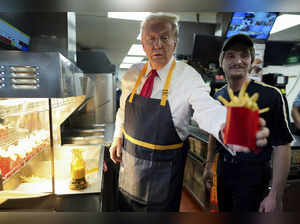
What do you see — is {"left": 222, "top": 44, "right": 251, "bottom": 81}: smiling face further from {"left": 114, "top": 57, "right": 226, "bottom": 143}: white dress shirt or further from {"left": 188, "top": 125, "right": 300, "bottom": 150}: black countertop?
{"left": 188, "top": 125, "right": 300, "bottom": 150}: black countertop

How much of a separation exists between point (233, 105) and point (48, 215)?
448mm

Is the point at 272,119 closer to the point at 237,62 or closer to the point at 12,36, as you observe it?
the point at 237,62

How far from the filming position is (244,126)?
0.37 metres

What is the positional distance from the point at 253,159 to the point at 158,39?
1.14 m

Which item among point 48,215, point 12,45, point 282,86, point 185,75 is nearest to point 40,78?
A: point 48,215

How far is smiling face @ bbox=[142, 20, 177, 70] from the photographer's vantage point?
1210 millimetres

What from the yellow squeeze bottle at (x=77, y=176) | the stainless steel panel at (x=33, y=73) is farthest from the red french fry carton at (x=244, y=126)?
the yellow squeeze bottle at (x=77, y=176)

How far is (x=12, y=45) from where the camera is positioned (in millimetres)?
1488

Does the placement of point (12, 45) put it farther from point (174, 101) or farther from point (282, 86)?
point (282, 86)

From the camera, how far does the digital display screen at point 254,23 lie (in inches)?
128

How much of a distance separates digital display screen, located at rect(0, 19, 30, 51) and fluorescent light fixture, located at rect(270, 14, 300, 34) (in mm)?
4843

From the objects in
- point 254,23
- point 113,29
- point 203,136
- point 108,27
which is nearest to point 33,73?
point 203,136

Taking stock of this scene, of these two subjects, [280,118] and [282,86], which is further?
[282,86]

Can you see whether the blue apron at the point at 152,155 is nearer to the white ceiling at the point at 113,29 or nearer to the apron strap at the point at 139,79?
the apron strap at the point at 139,79
